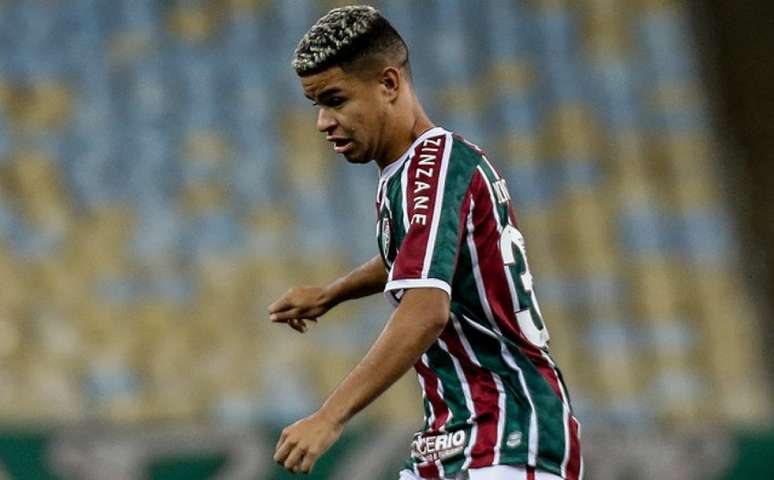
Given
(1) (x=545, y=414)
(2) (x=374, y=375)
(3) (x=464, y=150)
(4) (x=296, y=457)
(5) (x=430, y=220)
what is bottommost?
(1) (x=545, y=414)

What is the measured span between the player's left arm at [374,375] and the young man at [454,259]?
4.0 inches

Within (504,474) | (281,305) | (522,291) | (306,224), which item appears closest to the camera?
(504,474)

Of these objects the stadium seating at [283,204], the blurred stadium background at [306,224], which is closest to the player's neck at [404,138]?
the blurred stadium background at [306,224]

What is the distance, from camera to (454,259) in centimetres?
355

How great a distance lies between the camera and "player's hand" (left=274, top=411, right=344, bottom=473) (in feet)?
10.8

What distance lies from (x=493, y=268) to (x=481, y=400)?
0.34 m

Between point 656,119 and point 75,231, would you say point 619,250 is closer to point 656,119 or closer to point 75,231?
point 656,119

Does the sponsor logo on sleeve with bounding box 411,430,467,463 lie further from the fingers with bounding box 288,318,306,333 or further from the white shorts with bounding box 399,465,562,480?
the fingers with bounding box 288,318,306,333

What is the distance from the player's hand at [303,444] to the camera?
3289 mm

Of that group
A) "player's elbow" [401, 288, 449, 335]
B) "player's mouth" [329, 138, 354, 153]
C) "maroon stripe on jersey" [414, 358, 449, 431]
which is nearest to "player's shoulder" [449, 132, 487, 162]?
"player's mouth" [329, 138, 354, 153]

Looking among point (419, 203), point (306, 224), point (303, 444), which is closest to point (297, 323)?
point (419, 203)

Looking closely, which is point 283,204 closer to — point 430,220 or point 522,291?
point 522,291

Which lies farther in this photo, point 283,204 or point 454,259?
point 283,204

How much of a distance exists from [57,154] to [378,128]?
6554 millimetres
